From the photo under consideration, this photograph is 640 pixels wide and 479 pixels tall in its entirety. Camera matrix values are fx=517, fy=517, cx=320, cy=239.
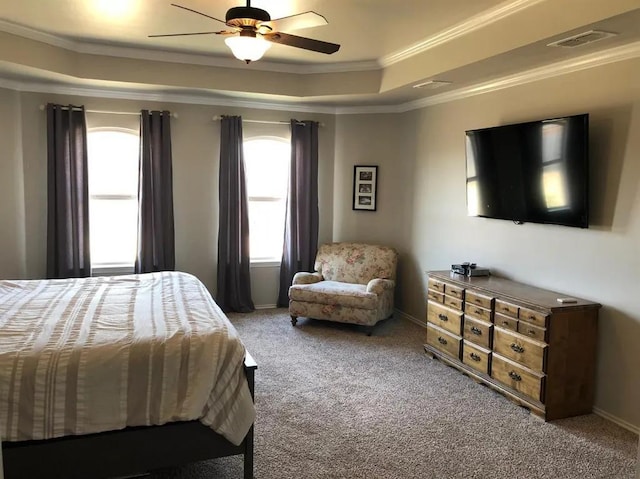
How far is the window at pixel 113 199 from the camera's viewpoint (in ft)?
19.0

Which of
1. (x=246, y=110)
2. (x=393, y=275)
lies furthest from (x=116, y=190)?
(x=393, y=275)

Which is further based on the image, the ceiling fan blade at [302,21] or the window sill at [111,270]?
the window sill at [111,270]

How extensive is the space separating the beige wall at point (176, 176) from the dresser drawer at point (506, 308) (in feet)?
10.2

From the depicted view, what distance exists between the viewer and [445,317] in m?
4.59

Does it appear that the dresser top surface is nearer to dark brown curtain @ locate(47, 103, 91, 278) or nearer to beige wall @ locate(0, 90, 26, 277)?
dark brown curtain @ locate(47, 103, 91, 278)

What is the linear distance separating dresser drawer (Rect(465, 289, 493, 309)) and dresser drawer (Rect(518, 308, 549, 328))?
1.11ft

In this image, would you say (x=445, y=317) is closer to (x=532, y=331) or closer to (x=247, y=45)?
(x=532, y=331)

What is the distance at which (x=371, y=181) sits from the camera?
6.45 m

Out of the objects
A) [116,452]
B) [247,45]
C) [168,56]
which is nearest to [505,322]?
[247,45]

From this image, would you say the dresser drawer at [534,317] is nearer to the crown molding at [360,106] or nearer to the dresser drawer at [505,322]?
the dresser drawer at [505,322]

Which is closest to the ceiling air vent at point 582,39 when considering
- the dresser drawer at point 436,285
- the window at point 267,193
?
the dresser drawer at point 436,285

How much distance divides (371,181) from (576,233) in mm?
2964

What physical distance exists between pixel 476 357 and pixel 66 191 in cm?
439

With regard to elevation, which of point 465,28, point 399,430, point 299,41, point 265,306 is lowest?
point 399,430
